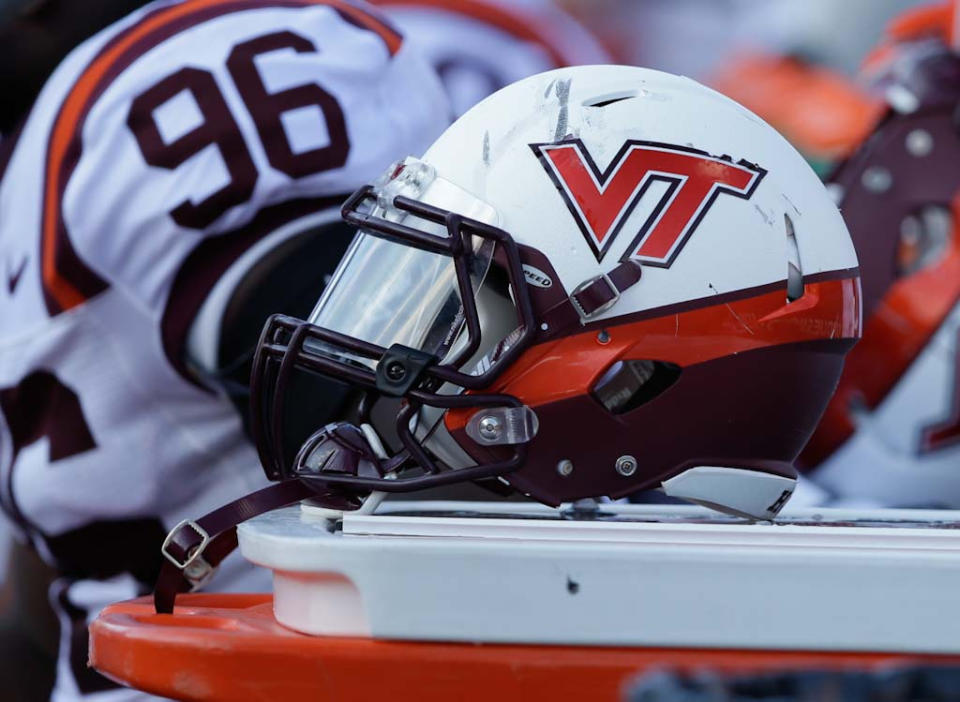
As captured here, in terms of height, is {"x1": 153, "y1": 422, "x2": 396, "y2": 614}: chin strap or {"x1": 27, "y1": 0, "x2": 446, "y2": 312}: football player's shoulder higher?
{"x1": 27, "y1": 0, "x2": 446, "y2": 312}: football player's shoulder

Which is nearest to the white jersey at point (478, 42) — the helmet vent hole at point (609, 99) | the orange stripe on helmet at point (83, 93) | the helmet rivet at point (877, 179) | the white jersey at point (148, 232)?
the helmet rivet at point (877, 179)

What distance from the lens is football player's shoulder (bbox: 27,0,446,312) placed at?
1586 millimetres

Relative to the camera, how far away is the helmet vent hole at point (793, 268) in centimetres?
123

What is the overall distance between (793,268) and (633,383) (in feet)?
0.55

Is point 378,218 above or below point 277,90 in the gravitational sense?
below

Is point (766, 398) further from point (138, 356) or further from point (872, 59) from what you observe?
point (872, 59)

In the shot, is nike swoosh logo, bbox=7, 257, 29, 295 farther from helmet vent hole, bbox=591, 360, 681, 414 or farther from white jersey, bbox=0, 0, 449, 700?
helmet vent hole, bbox=591, 360, 681, 414

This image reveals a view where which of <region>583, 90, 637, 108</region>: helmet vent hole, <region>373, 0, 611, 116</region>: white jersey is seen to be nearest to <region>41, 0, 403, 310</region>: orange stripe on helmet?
<region>583, 90, 637, 108</region>: helmet vent hole

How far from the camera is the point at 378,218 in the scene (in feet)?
4.00

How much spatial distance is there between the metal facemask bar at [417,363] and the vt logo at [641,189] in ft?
0.24

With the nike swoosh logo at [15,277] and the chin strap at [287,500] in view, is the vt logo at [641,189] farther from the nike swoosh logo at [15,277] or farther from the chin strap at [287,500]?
the nike swoosh logo at [15,277]

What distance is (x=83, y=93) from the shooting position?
5.46 ft

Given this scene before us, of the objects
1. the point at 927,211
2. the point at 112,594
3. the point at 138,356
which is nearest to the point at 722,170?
the point at 138,356

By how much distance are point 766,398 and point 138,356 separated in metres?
0.73
